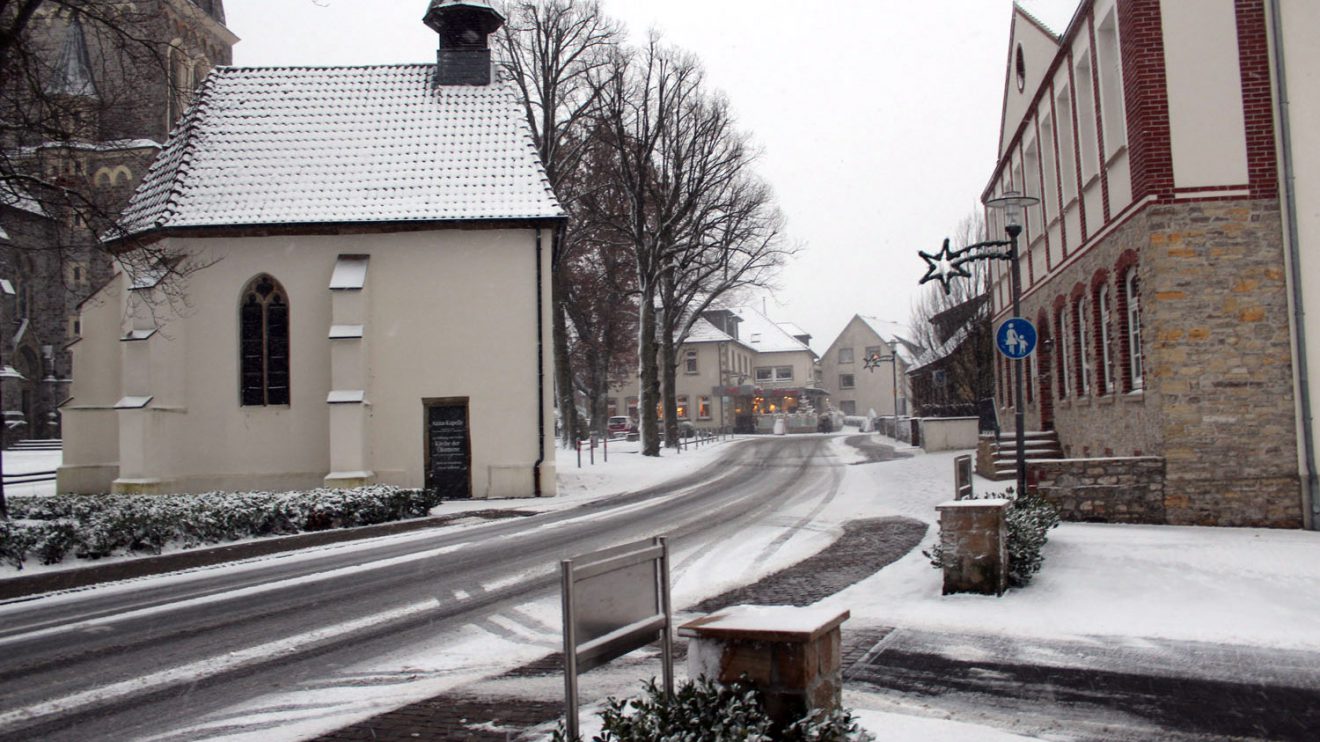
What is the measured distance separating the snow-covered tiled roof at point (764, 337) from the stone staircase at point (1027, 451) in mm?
66705

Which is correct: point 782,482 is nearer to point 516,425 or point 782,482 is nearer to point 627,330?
point 516,425

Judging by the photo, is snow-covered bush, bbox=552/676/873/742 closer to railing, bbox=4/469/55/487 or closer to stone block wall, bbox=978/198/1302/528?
stone block wall, bbox=978/198/1302/528

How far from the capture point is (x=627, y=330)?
5334 centimetres

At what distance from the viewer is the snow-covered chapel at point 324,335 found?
22.4 m

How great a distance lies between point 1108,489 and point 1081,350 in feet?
21.4

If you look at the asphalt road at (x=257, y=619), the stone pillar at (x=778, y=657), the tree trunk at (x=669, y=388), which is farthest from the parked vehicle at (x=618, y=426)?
the stone pillar at (x=778, y=657)

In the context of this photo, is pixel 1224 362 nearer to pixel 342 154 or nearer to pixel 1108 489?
pixel 1108 489

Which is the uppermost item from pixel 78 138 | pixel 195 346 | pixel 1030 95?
pixel 1030 95

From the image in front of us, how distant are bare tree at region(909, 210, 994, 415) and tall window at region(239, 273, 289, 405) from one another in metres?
22.8

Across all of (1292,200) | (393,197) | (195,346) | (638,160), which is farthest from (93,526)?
(638,160)

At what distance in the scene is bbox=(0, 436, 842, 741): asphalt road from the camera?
6328 mm

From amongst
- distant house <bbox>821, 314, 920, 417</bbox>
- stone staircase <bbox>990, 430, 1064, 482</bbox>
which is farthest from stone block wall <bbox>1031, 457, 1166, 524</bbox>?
distant house <bbox>821, 314, 920, 417</bbox>

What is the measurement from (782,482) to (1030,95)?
1098cm

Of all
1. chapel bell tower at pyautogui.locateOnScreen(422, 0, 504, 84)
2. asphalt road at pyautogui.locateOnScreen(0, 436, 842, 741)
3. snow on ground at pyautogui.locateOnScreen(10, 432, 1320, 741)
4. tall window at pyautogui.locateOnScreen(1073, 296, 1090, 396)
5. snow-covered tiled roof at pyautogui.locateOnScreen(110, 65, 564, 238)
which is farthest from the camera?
chapel bell tower at pyautogui.locateOnScreen(422, 0, 504, 84)
